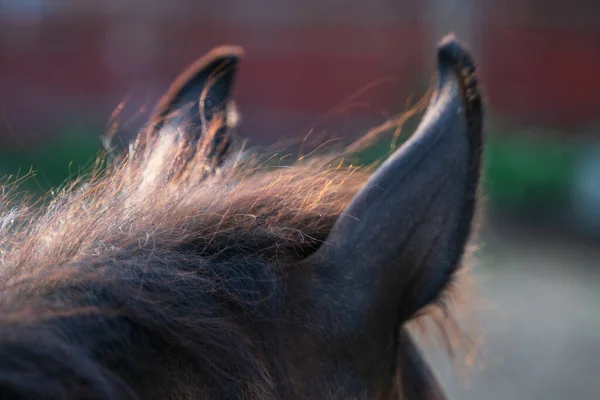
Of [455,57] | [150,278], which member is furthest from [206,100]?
[150,278]

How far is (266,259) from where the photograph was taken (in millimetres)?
1298

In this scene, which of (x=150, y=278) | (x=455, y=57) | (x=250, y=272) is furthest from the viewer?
(x=455, y=57)

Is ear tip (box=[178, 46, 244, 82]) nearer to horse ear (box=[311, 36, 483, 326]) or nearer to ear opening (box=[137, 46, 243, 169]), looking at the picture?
ear opening (box=[137, 46, 243, 169])

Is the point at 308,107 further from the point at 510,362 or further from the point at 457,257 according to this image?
the point at 457,257

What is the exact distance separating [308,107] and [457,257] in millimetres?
14558

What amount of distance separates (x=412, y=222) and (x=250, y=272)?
33 cm

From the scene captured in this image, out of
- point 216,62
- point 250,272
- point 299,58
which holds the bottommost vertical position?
point 299,58

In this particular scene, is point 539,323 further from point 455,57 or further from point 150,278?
point 150,278

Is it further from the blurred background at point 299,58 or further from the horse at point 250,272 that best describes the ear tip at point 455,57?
the blurred background at point 299,58

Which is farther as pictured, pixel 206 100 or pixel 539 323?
pixel 539 323

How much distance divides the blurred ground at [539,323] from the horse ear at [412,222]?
2.72 meters

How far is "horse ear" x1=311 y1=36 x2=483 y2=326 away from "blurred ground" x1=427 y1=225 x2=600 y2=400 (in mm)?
2724

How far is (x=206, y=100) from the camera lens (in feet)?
6.59

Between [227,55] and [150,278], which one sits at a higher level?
[227,55]
